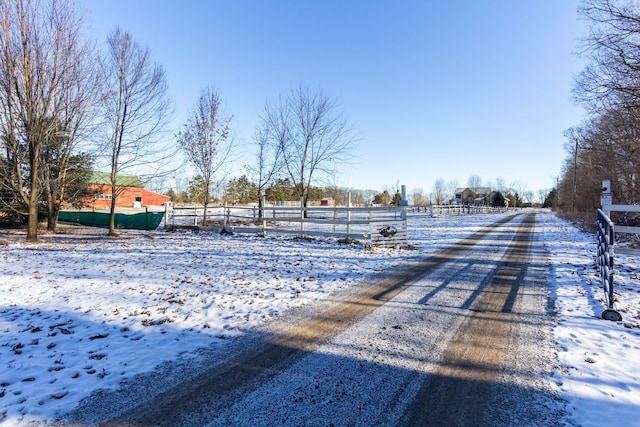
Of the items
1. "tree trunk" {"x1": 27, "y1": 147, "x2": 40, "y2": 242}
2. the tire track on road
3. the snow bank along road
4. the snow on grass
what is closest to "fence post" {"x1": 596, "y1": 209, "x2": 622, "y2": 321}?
the snow on grass

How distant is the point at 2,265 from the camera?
775 cm

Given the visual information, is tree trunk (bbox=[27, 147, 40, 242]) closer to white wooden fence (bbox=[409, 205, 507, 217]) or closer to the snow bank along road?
the snow bank along road

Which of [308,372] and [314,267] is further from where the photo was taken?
[314,267]

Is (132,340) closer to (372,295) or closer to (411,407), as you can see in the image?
(411,407)

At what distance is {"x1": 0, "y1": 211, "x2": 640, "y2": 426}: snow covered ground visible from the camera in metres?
2.76

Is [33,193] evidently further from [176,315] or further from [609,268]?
[609,268]

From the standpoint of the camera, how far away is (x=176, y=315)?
181 inches

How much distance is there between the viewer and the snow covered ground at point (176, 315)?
2758 mm

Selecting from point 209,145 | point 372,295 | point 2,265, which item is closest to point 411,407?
point 372,295

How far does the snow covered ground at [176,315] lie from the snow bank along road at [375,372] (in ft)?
0.98

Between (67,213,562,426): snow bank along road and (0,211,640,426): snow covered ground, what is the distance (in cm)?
30

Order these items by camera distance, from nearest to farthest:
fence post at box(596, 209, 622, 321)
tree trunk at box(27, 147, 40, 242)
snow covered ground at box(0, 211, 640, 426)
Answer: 1. snow covered ground at box(0, 211, 640, 426)
2. fence post at box(596, 209, 622, 321)
3. tree trunk at box(27, 147, 40, 242)

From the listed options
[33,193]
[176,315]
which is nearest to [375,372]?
[176,315]

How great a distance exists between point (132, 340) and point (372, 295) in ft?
11.8
